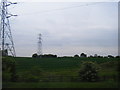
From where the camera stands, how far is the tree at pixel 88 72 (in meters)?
19.7

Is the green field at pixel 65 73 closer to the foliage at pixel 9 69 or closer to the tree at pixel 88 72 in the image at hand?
the foliage at pixel 9 69

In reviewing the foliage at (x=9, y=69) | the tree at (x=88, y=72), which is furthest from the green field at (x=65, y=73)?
the tree at (x=88, y=72)

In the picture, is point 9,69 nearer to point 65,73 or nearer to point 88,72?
point 88,72

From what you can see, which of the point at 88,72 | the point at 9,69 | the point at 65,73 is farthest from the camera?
the point at 65,73

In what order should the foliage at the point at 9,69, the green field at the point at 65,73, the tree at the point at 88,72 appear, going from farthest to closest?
the tree at the point at 88,72
the foliage at the point at 9,69
the green field at the point at 65,73

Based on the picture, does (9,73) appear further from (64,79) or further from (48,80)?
(64,79)

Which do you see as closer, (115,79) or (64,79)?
(115,79)

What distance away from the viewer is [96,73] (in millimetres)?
20125

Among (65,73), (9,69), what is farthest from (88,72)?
(65,73)

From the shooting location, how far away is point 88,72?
784 inches

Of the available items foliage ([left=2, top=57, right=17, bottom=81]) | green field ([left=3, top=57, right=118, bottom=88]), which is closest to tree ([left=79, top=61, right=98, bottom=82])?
green field ([left=3, top=57, right=118, bottom=88])

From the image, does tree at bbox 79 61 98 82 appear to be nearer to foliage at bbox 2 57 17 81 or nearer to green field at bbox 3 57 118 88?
green field at bbox 3 57 118 88

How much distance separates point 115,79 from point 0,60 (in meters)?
8.85

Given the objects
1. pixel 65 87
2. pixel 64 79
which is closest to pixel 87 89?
pixel 65 87
